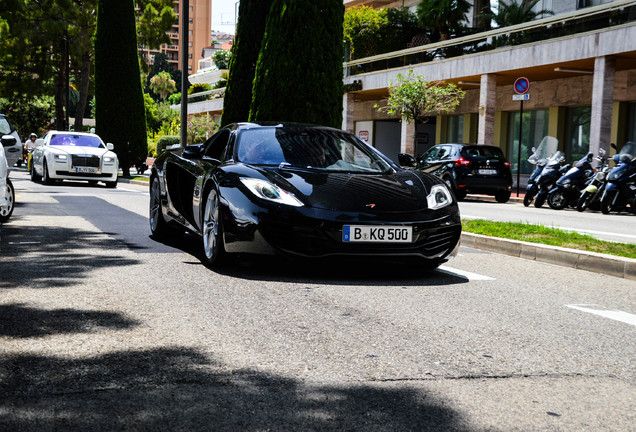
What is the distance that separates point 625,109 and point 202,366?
26722mm

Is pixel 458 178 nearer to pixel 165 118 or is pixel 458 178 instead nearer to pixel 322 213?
pixel 322 213

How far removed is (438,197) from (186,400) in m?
3.92

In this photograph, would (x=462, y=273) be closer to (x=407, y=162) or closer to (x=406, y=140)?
(x=407, y=162)

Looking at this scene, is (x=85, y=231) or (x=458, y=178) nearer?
(x=85, y=231)

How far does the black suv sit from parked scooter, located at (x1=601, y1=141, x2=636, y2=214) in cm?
439

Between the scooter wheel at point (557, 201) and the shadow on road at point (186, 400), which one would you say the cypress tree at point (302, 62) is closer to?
the scooter wheel at point (557, 201)

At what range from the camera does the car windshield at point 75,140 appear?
2270cm

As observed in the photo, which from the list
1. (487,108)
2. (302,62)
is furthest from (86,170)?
(487,108)

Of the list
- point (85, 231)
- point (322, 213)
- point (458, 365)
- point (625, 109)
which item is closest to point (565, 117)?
point (625, 109)

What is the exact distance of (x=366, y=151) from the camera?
25.6 ft

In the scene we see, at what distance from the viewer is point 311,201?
6324 millimetres

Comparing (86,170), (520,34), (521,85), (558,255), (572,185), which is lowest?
(558,255)

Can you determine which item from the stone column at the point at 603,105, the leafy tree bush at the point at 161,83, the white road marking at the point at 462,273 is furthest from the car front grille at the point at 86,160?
the leafy tree bush at the point at 161,83

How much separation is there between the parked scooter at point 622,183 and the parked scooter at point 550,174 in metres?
1.87
